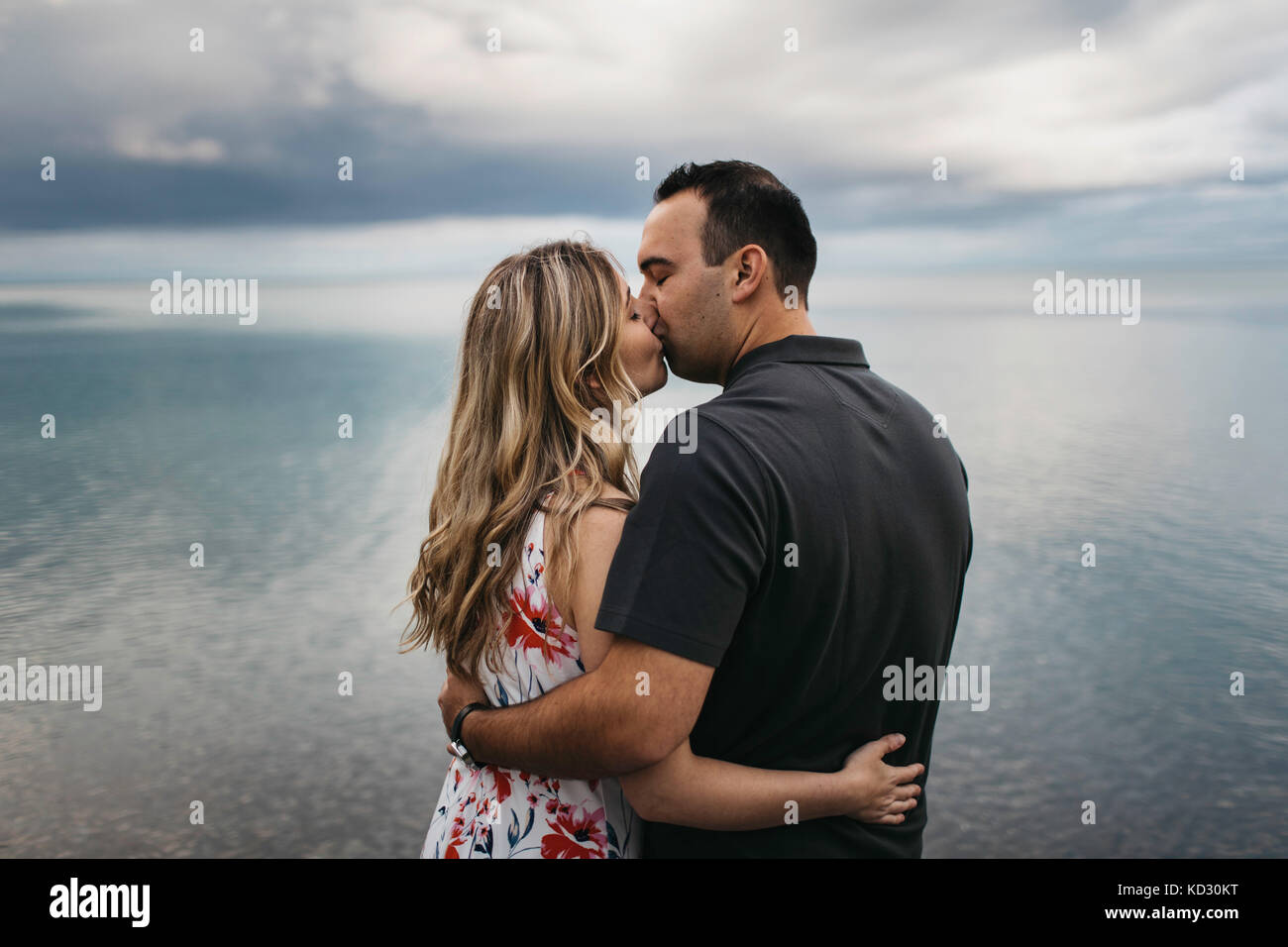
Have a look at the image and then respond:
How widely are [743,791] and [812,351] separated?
0.72 metres

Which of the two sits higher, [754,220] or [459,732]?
[754,220]

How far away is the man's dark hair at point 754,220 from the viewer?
1.71 metres

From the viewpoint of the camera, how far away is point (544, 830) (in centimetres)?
156

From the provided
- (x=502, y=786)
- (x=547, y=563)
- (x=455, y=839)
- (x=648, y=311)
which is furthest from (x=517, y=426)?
(x=455, y=839)

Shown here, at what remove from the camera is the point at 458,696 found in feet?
5.31

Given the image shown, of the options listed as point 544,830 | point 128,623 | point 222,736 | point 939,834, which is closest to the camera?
point 544,830

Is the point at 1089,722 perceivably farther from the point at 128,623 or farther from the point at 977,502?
the point at 128,623

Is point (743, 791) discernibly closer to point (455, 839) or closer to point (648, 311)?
point (455, 839)

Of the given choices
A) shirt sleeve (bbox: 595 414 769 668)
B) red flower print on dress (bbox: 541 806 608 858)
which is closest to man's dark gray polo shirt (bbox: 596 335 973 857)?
shirt sleeve (bbox: 595 414 769 668)

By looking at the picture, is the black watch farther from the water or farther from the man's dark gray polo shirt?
the water

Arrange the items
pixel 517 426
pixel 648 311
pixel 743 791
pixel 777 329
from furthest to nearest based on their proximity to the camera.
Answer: pixel 648 311, pixel 777 329, pixel 517 426, pixel 743 791

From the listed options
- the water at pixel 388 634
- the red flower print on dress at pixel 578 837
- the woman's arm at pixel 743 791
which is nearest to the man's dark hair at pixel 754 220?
the water at pixel 388 634

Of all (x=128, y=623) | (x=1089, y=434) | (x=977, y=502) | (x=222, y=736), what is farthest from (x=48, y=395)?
(x=1089, y=434)
